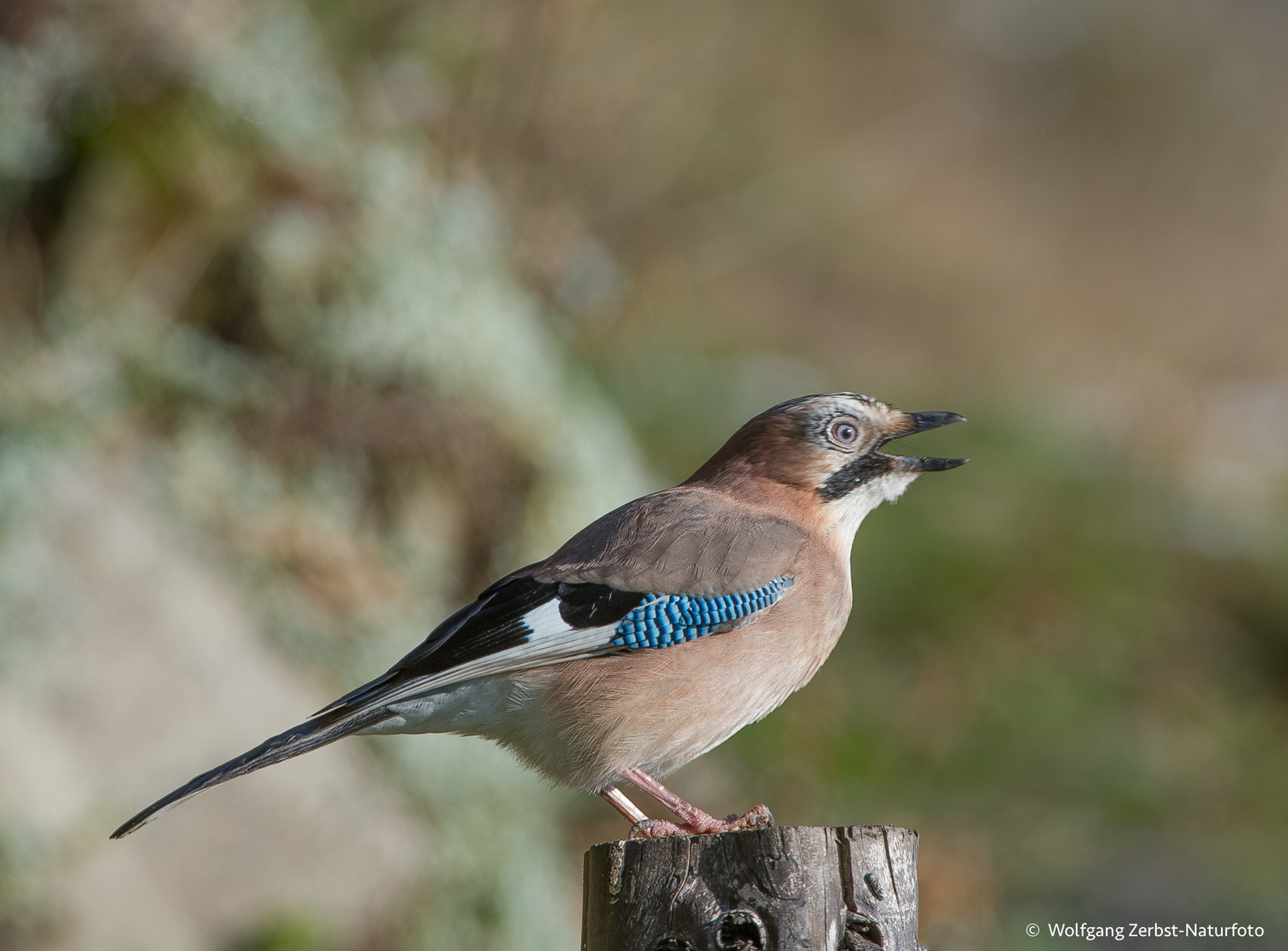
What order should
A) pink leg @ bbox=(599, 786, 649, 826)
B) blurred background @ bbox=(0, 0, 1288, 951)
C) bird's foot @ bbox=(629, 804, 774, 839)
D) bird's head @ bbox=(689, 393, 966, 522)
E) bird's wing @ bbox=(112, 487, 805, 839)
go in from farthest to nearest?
1. blurred background @ bbox=(0, 0, 1288, 951)
2. bird's head @ bbox=(689, 393, 966, 522)
3. pink leg @ bbox=(599, 786, 649, 826)
4. bird's wing @ bbox=(112, 487, 805, 839)
5. bird's foot @ bbox=(629, 804, 774, 839)

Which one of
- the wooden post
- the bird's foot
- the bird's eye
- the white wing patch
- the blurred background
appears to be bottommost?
the wooden post

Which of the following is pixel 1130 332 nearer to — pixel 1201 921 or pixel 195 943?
pixel 1201 921

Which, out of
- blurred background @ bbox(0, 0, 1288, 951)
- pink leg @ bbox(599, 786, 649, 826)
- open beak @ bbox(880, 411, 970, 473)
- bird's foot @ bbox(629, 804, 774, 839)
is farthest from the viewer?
blurred background @ bbox(0, 0, 1288, 951)

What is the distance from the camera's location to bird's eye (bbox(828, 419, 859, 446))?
3.90 meters

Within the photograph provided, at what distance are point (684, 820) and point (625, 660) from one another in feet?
1.40

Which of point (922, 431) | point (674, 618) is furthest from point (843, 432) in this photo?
point (674, 618)

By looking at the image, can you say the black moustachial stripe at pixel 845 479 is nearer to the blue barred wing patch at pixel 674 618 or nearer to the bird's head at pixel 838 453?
the bird's head at pixel 838 453

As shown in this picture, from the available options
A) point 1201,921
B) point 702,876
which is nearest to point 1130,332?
point 1201,921

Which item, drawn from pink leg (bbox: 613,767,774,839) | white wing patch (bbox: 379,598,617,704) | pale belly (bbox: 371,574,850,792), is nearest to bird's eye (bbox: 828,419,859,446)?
pale belly (bbox: 371,574,850,792)

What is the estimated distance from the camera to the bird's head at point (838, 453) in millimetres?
3891

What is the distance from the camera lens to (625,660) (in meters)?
3.29

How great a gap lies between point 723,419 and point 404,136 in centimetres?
326

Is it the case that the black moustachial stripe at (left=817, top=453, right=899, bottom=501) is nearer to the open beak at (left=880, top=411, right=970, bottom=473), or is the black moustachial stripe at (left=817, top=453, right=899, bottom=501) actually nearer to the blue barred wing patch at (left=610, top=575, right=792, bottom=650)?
the open beak at (left=880, top=411, right=970, bottom=473)

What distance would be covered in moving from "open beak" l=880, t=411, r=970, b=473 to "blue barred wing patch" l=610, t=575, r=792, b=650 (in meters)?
0.78
